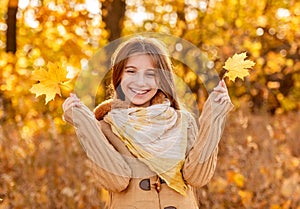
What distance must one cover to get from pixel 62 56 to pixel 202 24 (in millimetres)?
1425

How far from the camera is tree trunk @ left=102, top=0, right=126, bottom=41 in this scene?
5922mm

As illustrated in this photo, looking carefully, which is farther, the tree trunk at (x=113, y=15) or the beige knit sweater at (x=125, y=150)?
the tree trunk at (x=113, y=15)

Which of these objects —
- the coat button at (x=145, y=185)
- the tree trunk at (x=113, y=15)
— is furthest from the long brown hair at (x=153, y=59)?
the tree trunk at (x=113, y=15)

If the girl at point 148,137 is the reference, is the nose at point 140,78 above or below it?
above

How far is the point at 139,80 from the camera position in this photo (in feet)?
8.30

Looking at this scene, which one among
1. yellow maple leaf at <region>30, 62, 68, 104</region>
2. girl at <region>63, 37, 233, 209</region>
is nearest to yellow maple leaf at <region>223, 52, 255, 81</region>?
girl at <region>63, 37, 233, 209</region>

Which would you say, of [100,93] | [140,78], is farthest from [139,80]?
[100,93]

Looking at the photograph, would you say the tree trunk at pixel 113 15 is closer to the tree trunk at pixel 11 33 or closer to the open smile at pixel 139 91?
the tree trunk at pixel 11 33

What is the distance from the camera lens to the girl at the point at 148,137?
8.00 ft

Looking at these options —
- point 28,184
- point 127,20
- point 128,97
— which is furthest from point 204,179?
point 127,20

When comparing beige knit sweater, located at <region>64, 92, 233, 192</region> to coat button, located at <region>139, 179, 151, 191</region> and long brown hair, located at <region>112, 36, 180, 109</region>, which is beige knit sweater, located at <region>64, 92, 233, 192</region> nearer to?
coat button, located at <region>139, 179, 151, 191</region>

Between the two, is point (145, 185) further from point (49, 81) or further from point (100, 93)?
point (100, 93)

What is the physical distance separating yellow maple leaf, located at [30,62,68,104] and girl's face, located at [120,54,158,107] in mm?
251

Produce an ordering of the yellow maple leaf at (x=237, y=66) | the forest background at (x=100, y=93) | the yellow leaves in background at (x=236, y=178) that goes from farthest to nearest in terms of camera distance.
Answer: the yellow leaves in background at (x=236, y=178) → the forest background at (x=100, y=93) → the yellow maple leaf at (x=237, y=66)
